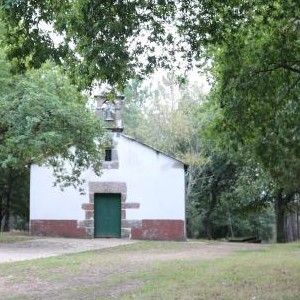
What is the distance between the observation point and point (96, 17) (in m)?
8.35

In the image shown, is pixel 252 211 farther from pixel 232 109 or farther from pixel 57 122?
pixel 232 109

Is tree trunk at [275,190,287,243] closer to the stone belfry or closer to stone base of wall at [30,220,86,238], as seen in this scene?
the stone belfry

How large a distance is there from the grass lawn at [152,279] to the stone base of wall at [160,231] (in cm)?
1230

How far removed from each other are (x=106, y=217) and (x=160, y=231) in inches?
112

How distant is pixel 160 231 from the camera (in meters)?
28.4

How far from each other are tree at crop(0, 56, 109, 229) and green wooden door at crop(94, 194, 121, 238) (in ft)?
21.4

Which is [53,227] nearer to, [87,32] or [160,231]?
[160,231]

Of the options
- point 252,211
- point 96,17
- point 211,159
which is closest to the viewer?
point 96,17

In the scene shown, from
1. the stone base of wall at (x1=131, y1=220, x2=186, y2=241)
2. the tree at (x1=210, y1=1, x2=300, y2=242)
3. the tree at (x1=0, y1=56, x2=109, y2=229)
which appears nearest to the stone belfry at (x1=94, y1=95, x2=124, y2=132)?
the stone base of wall at (x1=131, y1=220, x2=186, y2=241)

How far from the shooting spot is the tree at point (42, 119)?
63.2 ft

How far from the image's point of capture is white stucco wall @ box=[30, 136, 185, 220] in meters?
28.7

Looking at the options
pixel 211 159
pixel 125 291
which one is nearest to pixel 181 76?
pixel 125 291

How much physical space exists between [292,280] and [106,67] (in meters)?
5.52

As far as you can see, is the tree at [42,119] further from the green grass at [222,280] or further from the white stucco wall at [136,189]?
the green grass at [222,280]
